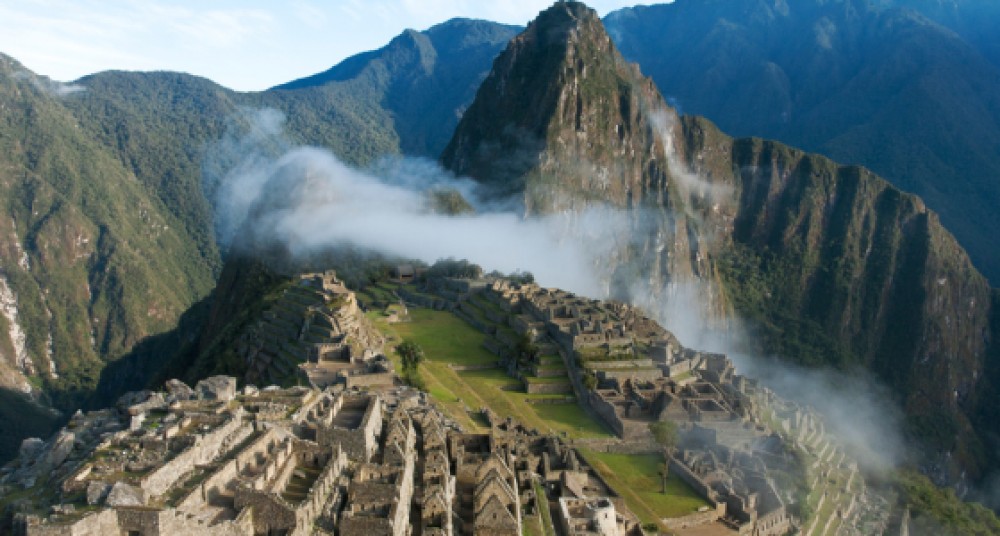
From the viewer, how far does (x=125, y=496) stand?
61.9 ft

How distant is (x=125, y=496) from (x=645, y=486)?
1194 inches

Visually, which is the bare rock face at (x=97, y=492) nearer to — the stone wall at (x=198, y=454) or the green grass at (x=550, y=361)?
the stone wall at (x=198, y=454)

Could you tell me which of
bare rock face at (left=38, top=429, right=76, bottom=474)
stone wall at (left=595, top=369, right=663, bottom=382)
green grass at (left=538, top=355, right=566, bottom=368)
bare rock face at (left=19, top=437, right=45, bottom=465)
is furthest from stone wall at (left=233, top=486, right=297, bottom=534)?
green grass at (left=538, top=355, right=566, bottom=368)

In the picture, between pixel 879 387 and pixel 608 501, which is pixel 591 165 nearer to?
pixel 879 387

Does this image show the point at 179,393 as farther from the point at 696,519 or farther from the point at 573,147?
the point at 573,147

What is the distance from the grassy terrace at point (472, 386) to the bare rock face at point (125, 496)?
76.9 feet

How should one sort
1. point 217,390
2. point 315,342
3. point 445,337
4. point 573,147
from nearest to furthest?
point 217,390
point 315,342
point 445,337
point 573,147

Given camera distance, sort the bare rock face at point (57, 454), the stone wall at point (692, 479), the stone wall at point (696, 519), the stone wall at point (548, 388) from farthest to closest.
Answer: the stone wall at point (548, 388)
the stone wall at point (692, 479)
the stone wall at point (696, 519)
the bare rock face at point (57, 454)

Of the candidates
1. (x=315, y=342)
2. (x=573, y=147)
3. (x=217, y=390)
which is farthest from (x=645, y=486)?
(x=573, y=147)

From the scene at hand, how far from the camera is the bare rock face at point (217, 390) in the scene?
1307 inches

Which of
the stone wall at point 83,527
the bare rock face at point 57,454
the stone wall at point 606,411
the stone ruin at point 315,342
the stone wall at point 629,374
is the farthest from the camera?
the stone wall at point 629,374

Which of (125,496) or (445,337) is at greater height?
(125,496)

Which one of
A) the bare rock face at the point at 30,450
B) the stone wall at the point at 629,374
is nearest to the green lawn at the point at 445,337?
the stone wall at the point at 629,374

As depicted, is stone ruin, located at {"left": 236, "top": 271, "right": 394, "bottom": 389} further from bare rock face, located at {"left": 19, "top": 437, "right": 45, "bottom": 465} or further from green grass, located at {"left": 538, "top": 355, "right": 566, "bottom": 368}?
bare rock face, located at {"left": 19, "top": 437, "right": 45, "bottom": 465}
